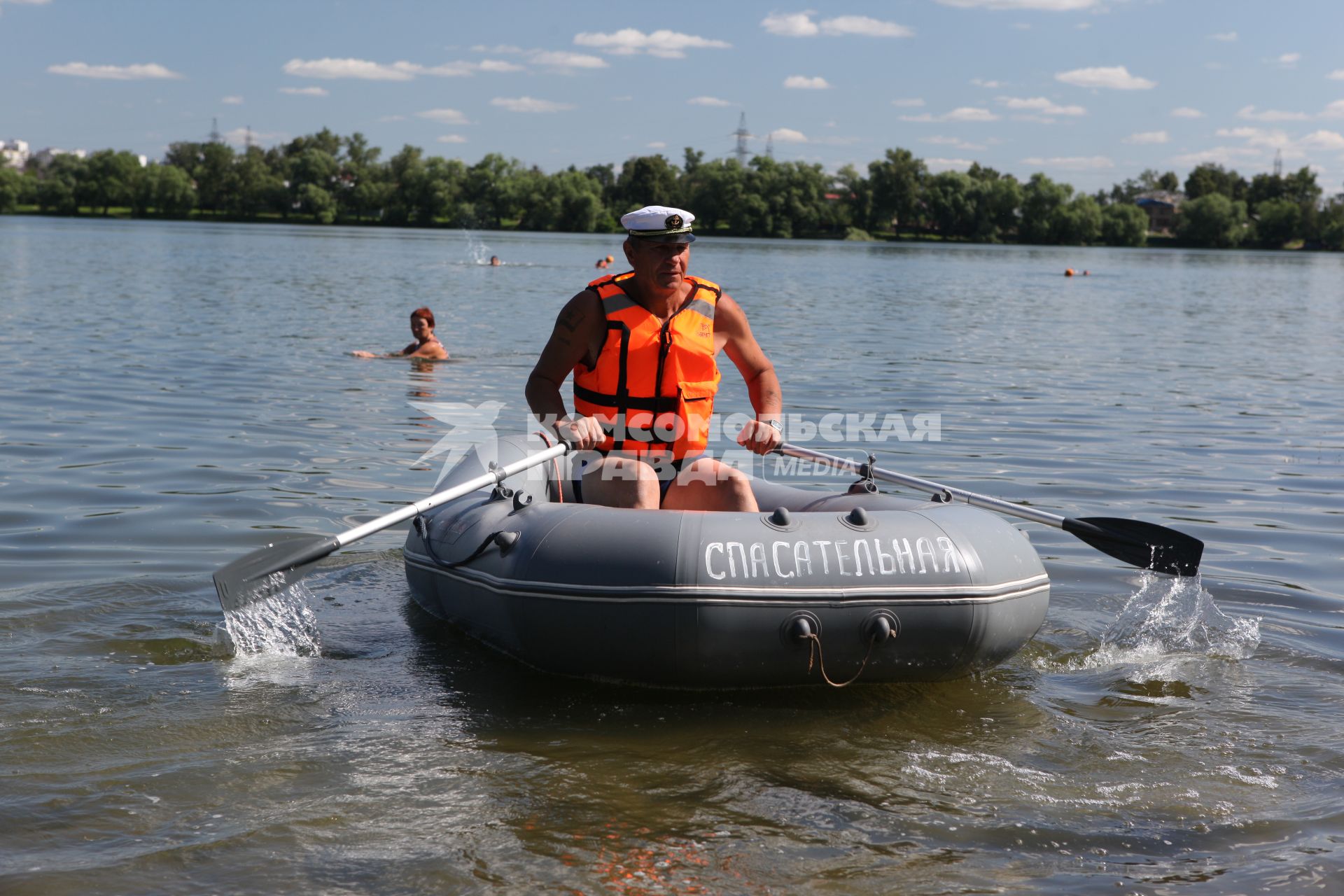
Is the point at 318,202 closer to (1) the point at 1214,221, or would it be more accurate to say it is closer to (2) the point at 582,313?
(1) the point at 1214,221

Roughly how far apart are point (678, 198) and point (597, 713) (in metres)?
99.1

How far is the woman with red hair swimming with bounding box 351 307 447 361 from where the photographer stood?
14.0 metres

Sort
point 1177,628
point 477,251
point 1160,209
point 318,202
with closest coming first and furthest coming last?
point 1177,628
point 477,251
point 318,202
point 1160,209

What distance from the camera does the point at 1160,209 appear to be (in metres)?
136

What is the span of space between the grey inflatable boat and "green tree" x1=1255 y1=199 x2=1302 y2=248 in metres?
115

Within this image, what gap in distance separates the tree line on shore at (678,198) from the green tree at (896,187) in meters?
0.13

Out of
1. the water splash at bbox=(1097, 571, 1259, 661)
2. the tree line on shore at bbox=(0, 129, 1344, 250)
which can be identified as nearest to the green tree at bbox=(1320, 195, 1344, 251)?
the tree line on shore at bbox=(0, 129, 1344, 250)

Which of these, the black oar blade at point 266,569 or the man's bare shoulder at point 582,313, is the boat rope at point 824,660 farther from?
the black oar blade at point 266,569

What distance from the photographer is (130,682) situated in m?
4.71

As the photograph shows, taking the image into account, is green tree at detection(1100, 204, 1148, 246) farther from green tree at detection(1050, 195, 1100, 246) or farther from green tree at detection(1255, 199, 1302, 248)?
green tree at detection(1255, 199, 1302, 248)

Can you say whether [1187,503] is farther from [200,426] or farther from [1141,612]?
[200,426]

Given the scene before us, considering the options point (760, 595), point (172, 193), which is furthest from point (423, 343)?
point (172, 193)

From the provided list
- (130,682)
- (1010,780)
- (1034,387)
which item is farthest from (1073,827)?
(1034,387)

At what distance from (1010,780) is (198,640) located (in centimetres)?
329
